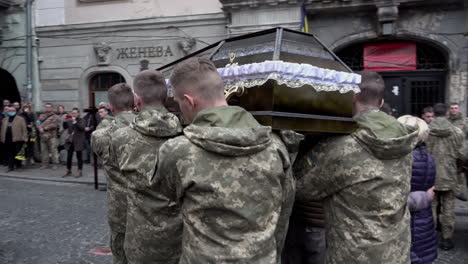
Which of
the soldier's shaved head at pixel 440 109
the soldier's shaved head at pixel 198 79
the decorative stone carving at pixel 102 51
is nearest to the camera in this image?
the soldier's shaved head at pixel 198 79

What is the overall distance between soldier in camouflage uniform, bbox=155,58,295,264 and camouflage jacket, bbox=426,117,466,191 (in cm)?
425

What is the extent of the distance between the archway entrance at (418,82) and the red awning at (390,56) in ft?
0.18

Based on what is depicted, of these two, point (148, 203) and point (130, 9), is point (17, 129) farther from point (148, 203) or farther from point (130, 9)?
point (148, 203)

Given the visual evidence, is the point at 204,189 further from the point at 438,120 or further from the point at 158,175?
the point at 438,120

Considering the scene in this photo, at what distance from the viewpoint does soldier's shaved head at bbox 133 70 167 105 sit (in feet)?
8.89

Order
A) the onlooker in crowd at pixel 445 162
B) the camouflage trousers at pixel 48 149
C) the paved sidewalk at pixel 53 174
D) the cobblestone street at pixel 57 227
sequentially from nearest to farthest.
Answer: the cobblestone street at pixel 57 227 → the onlooker in crowd at pixel 445 162 → the paved sidewalk at pixel 53 174 → the camouflage trousers at pixel 48 149

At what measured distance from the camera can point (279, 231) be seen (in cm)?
220

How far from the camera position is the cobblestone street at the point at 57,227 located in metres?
4.71

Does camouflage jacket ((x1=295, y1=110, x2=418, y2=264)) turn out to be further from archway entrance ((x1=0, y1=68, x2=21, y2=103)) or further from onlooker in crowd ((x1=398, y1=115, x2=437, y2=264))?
archway entrance ((x1=0, y1=68, x2=21, y2=103))

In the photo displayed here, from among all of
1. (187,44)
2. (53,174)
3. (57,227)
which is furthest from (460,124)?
(53,174)

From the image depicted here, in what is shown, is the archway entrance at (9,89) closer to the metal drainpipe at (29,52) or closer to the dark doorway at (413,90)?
the metal drainpipe at (29,52)

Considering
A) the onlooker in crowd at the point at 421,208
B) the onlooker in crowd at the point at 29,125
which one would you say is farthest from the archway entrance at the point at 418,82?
the onlooker in crowd at the point at 29,125

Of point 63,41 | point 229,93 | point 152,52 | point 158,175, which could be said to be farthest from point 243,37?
point 63,41

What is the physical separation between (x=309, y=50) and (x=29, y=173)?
34.1ft
